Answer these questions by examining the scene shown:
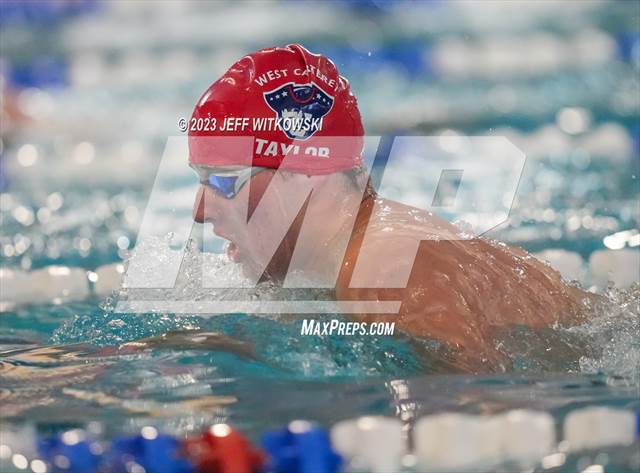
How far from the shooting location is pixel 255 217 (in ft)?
8.54

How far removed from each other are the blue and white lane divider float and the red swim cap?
2.69 feet

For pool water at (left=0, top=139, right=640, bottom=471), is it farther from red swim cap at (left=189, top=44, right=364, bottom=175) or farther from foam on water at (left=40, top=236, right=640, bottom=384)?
red swim cap at (left=189, top=44, right=364, bottom=175)

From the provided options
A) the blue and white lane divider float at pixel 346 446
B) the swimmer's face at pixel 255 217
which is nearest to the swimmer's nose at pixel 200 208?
the swimmer's face at pixel 255 217

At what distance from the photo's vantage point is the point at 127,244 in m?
4.71

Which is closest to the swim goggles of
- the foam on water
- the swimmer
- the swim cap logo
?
the swimmer

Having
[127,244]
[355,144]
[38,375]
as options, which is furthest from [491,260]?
[127,244]

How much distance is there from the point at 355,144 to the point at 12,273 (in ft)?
5.67

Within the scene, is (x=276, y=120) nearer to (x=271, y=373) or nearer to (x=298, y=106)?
(x=298, y=106)

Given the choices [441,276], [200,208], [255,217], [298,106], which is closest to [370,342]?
[441,276]

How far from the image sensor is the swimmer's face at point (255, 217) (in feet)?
8.54

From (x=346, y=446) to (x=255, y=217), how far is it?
0.76 m

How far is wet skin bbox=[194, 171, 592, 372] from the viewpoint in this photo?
235cm

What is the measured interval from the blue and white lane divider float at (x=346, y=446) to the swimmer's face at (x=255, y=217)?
645 mm

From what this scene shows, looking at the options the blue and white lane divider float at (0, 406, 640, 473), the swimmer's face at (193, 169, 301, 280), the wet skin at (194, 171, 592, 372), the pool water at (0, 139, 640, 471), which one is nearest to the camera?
the blue and white lane divider float at (0, 406, 640, 473)
